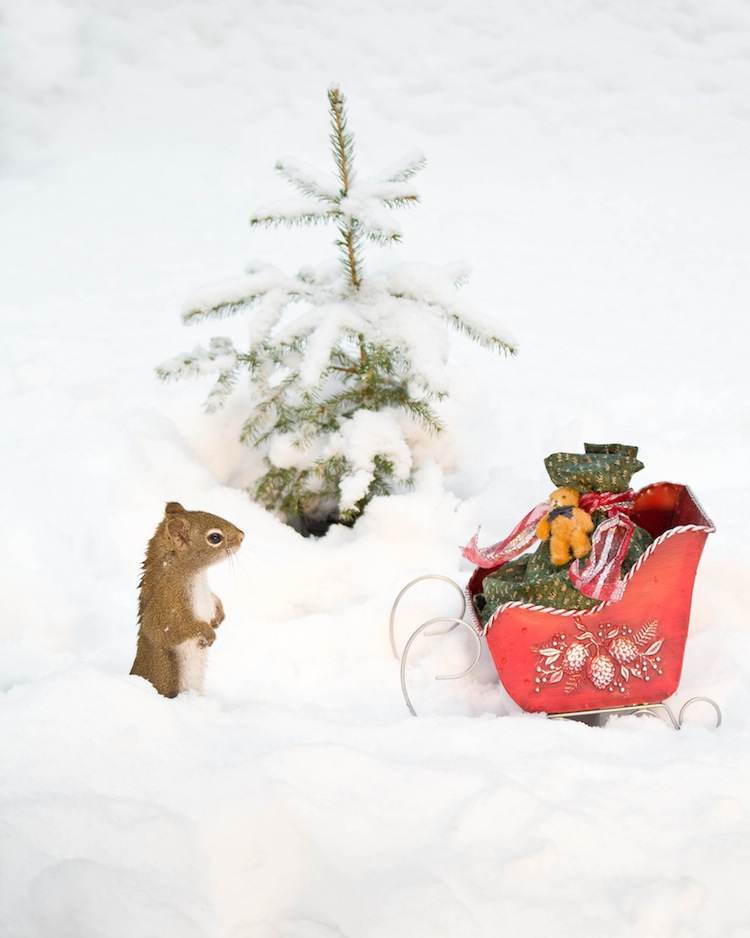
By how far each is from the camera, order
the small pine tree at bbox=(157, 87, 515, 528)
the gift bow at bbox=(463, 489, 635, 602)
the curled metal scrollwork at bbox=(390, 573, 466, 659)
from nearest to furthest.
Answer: the gift bow at bbox=(463, 489, 635, 602) → the curled metal scrollwork at bbox=(390, 573, 466, 659) → the small pine tree at bbox=(157, 87, 515, 528)

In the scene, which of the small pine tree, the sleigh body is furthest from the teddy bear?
the small pine tree

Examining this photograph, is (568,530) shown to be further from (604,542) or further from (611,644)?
(611,644)

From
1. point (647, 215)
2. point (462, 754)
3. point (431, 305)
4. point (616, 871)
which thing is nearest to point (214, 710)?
point (462, 754)

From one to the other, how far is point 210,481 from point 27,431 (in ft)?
2.37

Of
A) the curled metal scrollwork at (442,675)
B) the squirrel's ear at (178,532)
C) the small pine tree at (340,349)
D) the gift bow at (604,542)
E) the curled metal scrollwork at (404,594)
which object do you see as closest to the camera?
the squirrel's ear at (178,532)

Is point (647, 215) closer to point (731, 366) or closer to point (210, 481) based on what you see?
point (731, 366)

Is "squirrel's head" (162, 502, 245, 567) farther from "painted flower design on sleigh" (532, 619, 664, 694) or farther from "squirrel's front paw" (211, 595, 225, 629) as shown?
"painted flower design on sleigh" (532, 619, 664, 694)

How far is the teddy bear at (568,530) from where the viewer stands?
2.12 m

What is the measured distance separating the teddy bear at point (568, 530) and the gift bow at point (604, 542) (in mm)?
20

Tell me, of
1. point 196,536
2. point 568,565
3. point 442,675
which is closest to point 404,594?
point 442,675

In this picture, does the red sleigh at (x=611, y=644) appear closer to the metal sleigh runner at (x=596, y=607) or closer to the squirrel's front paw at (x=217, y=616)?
the metal sleigh runner at (x=596, y=607)

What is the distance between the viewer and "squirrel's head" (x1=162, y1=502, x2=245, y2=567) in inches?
75.0

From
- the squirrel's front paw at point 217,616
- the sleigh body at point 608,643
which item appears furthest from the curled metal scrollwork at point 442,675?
the squirrel's front paw at point 217,616

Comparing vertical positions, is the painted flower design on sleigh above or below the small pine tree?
below
